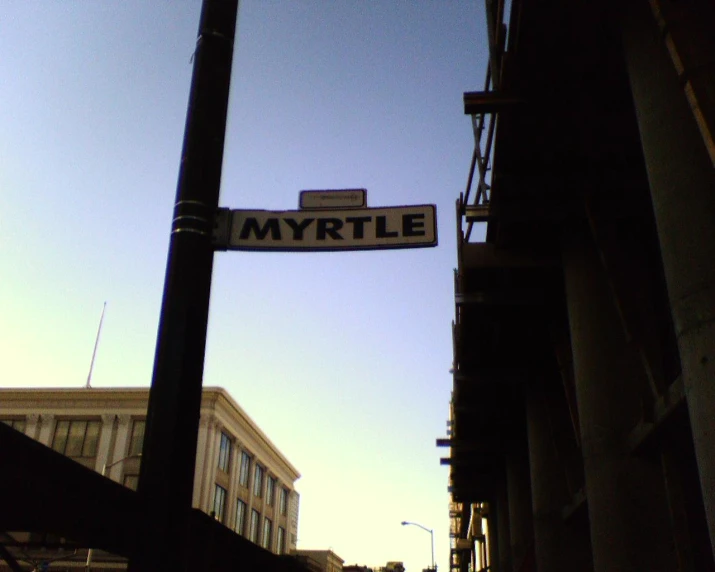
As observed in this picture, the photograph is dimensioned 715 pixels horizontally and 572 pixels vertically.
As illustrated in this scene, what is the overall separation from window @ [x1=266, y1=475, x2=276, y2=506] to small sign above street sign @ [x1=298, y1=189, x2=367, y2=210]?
76.2m

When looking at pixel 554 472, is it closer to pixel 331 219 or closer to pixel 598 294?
pixel 598 294

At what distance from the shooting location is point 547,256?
12.0 m

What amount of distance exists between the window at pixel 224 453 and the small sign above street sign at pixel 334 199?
5977 centimetres

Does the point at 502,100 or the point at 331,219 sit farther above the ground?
the point at 502,100

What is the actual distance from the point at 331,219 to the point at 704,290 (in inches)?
115

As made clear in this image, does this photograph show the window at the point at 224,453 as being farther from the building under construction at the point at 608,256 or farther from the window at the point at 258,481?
the building under construction at the point at 608,256

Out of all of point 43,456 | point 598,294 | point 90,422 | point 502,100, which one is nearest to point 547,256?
point 598,294

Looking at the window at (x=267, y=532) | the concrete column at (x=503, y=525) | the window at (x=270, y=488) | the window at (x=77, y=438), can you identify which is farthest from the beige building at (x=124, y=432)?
the concrete column at (x=503, y=525)

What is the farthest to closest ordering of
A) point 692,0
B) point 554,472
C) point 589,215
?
point 554,472 → point 589,215 → point 692,0

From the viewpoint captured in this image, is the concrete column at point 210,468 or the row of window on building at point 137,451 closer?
the concrete column at point 210,468

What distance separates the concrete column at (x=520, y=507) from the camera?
1888 centimetres

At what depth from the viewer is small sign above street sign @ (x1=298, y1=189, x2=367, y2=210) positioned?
4.95 metres

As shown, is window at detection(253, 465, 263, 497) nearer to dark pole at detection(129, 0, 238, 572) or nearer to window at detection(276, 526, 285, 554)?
window at detection(276, 526, 285, 554)

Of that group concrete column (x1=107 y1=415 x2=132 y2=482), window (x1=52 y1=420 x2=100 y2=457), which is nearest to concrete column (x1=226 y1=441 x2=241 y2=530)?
concrete column (x1=107 y1=415 x2=132 y2=482)
